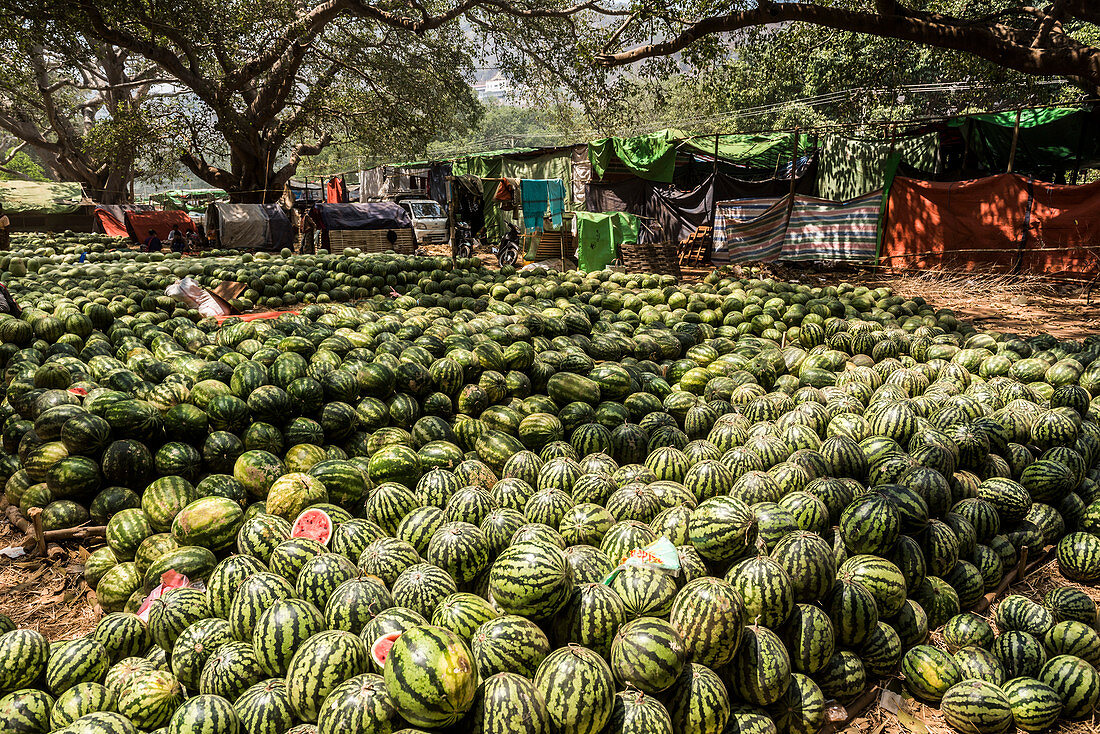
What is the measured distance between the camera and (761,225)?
14.8 meters

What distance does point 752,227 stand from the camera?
1490 cm

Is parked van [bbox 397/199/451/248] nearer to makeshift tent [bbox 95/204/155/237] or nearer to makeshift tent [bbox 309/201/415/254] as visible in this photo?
makeshift tent [bbox 309/201/415/254]

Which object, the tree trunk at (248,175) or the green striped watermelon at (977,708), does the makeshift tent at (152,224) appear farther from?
the green striped watermelon at (977,708)

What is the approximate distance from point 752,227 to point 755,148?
309 centimetres

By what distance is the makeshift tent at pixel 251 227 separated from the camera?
18.6 m

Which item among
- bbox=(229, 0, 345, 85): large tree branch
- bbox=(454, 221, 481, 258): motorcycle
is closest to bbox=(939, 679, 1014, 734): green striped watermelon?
bbox=(454, 221, 481, 258): motorcycle

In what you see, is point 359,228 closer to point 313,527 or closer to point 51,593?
point 51,593

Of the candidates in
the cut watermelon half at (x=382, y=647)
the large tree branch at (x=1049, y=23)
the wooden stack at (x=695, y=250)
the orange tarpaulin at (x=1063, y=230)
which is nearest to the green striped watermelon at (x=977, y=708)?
the cut watermelon half at (x=382, y=647)

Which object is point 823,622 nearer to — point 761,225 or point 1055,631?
point 1055,631

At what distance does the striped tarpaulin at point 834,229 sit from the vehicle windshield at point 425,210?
47.3 feet

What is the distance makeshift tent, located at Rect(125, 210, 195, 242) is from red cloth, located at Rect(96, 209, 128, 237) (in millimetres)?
4004

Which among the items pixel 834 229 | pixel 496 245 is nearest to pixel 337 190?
pixel 496 245

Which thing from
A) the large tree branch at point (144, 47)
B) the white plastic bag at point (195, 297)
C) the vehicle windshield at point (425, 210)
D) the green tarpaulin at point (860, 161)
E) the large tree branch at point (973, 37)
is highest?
the large tree branch at point (144, 47)

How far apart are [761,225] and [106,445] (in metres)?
13.6
